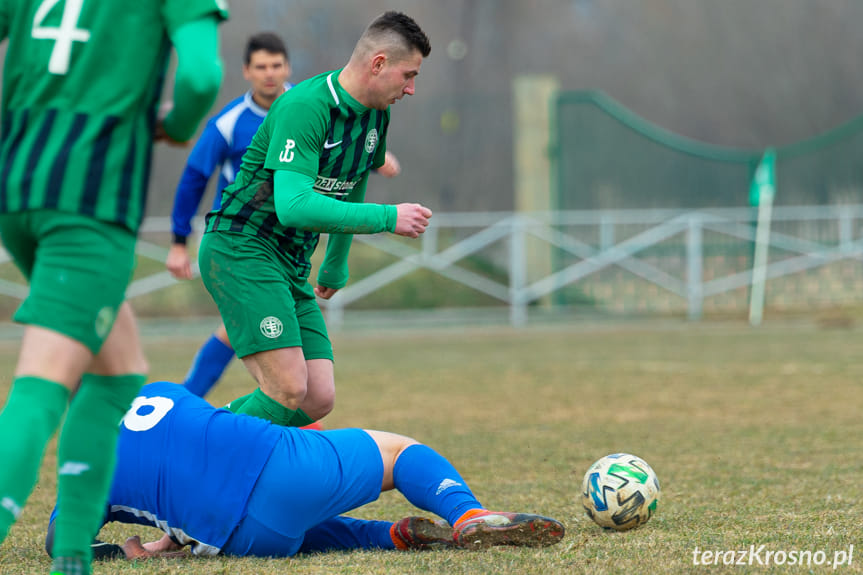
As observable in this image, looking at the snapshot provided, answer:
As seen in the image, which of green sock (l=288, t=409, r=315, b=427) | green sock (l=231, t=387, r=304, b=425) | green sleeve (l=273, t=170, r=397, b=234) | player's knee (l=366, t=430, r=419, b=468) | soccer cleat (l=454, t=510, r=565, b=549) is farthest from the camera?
green sock (l=288, t=409, r=315, b=427)

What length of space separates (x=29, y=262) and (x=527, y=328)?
13.8m

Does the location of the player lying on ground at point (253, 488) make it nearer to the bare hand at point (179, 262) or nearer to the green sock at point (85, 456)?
the green sock at point (85, 456)

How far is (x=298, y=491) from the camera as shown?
125 inches

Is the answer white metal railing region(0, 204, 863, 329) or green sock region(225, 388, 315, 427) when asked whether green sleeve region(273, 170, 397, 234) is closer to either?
green sock region(225, 388, 315, 427)

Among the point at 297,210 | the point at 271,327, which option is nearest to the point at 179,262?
the point at 271,327

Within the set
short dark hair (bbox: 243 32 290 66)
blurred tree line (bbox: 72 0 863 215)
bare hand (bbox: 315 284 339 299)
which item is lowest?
bare hand (bbox: 315 284 339 299)

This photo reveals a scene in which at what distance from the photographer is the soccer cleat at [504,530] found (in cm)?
318

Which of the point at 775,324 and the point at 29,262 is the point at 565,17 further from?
the point at 29,262

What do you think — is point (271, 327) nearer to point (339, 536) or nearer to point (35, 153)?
point (339, 536)

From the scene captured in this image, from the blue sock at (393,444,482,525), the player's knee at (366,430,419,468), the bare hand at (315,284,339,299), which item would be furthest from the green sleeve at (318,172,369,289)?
the blue sock at (393,444,482,525)

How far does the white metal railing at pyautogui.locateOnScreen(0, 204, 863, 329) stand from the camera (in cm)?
1777

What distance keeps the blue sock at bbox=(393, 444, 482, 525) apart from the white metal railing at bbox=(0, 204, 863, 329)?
14.1m

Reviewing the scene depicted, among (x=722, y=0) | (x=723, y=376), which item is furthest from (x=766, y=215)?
(x=722, y=0)

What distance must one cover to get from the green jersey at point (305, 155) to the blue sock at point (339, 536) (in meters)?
1.17
